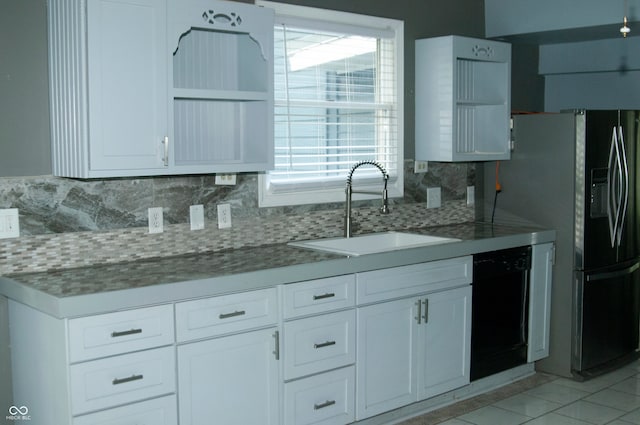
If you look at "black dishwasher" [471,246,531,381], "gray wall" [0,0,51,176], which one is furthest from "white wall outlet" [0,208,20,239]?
"black dishwasher" [471,246,531,381]

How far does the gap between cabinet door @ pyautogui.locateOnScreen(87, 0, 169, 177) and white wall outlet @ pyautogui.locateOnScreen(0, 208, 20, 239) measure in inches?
15.0

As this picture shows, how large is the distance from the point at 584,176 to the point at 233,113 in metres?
2.21

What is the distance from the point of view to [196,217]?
147 inches

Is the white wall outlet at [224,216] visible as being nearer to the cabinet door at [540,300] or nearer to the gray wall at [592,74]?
the cabinet door at [540,300]

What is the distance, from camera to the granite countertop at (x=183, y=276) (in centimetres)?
279

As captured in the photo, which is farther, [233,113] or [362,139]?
[362,139]

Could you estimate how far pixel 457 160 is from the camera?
4.70 m

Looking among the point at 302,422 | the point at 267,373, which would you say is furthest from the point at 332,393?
the point at 267,373

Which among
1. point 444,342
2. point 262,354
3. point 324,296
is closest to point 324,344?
point 324,296

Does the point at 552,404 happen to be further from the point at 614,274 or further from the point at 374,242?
the point at 374,242

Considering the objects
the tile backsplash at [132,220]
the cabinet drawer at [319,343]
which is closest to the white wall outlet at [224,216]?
the tile backsplash at [132,220]

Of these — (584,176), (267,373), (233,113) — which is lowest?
(267,373)

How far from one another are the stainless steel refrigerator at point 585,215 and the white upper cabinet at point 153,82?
202 centimetres

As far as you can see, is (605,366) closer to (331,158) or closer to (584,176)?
(584,176)
